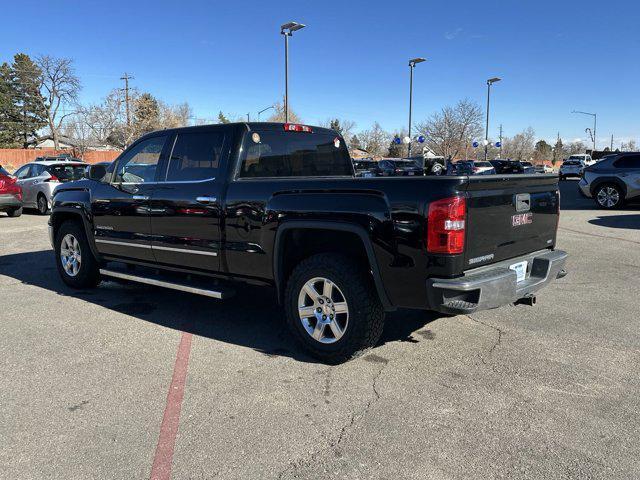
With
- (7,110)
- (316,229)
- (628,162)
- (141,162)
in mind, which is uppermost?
(7,110)

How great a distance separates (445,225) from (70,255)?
527 centimetres

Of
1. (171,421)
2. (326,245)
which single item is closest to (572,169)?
(326,245)

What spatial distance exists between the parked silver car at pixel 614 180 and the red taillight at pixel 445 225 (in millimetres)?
14333

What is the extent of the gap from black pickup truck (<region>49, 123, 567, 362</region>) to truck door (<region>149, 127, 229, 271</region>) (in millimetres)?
14

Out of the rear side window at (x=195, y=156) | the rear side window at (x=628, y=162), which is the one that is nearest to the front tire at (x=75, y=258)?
the rear side window at (x=195, y=156)

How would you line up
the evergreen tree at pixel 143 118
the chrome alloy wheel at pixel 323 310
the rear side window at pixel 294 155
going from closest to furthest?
the chrome alloy wheel at pixel 323 310 < the rear side window at pixel 294 155 < the evergreen tree at pixel 143 118

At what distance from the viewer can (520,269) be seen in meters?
4.20

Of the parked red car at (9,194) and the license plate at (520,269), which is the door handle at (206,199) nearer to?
the license plate at (520,269)

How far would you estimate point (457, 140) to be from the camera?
→ 50906mm

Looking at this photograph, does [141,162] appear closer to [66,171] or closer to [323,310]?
[323,310]

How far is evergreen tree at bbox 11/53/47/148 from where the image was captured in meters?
62.8

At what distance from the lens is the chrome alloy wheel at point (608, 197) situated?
51.8 feet

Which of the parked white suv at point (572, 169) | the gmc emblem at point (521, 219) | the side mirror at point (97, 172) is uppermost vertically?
the parked white suv at point (572, 169)

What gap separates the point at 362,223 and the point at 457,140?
49.9 metres
